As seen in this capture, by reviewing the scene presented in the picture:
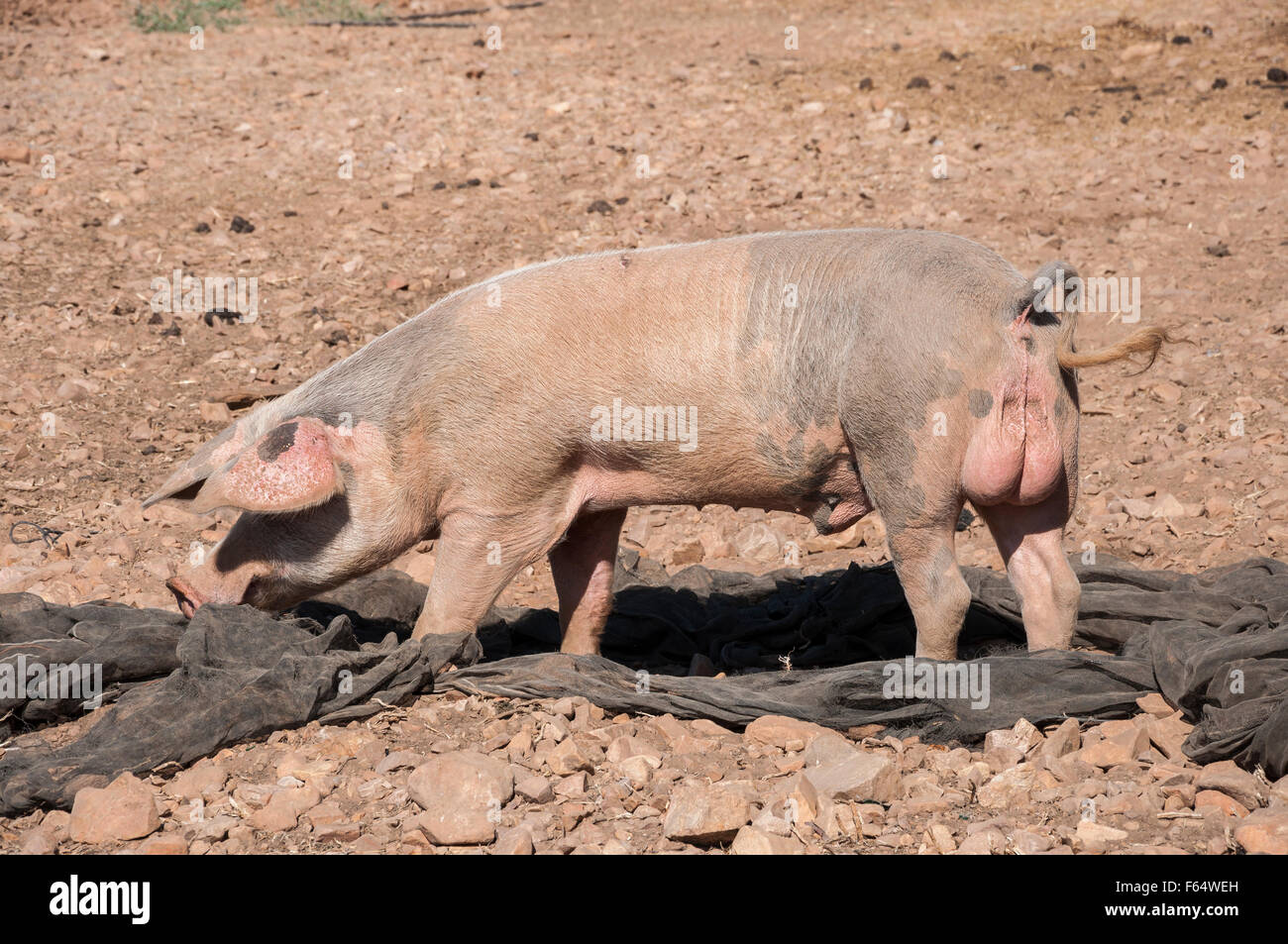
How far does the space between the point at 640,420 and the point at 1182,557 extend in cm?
321

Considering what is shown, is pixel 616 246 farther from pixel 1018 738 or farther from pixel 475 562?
pixel 1018 738

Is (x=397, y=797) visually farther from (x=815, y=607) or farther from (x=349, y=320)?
(x=349, y=320)

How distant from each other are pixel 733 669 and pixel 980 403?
1.88 metres

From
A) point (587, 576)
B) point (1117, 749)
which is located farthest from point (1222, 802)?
point (587, 576)

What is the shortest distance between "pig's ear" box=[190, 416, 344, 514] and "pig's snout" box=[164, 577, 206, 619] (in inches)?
17.8

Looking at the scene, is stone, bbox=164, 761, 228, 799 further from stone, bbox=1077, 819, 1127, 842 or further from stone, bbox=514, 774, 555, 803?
stone, bbox=1077, 819, 1127, 842

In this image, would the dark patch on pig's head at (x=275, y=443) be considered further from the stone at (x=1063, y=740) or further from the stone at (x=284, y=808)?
the stone at (x=1063, y=740)

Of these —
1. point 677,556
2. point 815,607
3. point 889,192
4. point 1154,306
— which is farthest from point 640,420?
point 889,192

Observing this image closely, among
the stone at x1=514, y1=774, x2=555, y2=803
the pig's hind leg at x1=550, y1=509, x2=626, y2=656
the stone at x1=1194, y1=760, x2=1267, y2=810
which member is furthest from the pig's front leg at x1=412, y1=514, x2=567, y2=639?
the stone at x1=1194, y1=760, x2=1267, y2=810

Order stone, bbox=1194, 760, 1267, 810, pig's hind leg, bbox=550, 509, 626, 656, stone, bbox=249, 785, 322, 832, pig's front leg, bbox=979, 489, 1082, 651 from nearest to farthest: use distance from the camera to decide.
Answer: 1. stone, bbox=1194, 760, 1267, 810
2. stone, bbox=249, 785, 322, 832
3. pig's front leg, bbox=979, 489, 1082, 651
4. pig's hind leg, bbox=550, 509, 626, 656

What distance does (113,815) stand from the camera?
4125mm

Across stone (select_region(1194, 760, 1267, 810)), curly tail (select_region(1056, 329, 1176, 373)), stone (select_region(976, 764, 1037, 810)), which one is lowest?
stone (select_region(976, 764, 1037, 810))

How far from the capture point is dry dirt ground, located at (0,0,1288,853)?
4.18m

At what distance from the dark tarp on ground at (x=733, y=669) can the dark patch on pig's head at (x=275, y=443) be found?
0.64m
